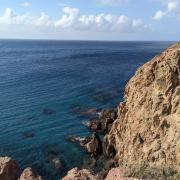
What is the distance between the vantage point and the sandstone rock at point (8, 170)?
3566 centimetres

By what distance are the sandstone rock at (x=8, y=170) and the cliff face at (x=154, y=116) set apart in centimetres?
1150

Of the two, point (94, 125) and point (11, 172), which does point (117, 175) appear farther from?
point (94, 125)

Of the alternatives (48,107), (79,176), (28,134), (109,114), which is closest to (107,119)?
(109,114)

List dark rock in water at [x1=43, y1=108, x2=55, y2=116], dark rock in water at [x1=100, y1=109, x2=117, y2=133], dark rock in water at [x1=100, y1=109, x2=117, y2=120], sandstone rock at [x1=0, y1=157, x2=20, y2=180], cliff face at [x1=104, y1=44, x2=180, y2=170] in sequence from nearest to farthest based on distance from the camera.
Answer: cliff face at [x1=104, y1=44, x2=180, y2=170], sandstone rock at [x1=0, y1=157, x2=20, y2=180], dark rock in water at [x1=100, y1=109, x2=117, y2=133], dark rock in water at [x1=100, y1=109, x2=117, y2=120], dark rock in water at [x1=43, y1=108, x2=55, y2=116]

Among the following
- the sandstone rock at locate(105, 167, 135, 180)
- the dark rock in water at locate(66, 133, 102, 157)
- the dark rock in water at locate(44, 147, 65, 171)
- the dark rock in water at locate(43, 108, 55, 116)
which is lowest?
the dark rock in water at locate(44, 147, 65, 171)

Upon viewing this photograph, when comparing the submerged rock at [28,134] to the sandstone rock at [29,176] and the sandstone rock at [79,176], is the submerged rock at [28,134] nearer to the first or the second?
the sandstone rock at [29,176]

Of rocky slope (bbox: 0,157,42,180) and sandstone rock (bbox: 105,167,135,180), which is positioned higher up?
sandstone rock (bbox: 105,167,135,180)

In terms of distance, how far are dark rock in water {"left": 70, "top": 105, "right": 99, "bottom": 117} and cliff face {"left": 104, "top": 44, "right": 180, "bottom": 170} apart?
69.8 ft

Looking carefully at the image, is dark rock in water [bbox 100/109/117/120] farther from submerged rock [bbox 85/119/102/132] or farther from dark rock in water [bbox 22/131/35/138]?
dark rock in water [bbox 22/131/35/138]

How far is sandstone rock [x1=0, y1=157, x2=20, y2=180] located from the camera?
35.7m

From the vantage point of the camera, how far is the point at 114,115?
55594mm

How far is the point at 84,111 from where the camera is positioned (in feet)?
205

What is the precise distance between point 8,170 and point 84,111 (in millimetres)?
27524

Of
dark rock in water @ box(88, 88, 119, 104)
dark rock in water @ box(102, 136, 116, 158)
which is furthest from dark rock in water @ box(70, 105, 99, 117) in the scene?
dark rock in water @ box(102, 136, 116, 158)
